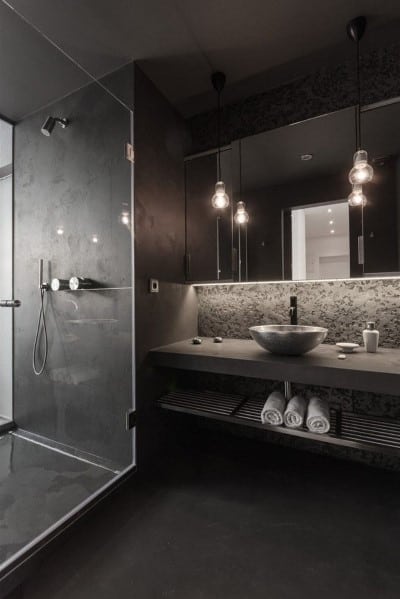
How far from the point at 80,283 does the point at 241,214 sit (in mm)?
1290

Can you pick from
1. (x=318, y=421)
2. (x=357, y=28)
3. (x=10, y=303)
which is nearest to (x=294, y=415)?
(x=318, y=421)

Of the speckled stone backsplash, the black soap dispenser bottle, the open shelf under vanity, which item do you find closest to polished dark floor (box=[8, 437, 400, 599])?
the open shelf under vanity

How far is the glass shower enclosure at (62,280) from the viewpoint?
1.93m

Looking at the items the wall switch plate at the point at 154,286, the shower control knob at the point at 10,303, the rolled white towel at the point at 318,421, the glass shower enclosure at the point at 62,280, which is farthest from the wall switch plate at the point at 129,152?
the rolled white towel at the point at 318,421

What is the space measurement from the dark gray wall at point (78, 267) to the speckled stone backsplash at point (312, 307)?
3.05ft

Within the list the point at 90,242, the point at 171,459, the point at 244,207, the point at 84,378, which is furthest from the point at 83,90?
the point at 171,459

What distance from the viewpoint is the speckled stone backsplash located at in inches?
78.8

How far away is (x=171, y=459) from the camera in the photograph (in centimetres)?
216

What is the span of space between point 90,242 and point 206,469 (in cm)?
180

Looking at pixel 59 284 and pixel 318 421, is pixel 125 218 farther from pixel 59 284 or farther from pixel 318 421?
pixel 318 421

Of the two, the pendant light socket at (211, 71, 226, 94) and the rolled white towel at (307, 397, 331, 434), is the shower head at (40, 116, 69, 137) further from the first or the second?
the rolled white towel at (307, 397, 331, 434)

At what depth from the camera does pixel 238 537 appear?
1471 millimetres

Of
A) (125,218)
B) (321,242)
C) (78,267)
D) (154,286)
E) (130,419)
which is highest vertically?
(125,218)

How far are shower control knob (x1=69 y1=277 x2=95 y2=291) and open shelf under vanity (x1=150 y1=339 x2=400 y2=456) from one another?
0.66 m
